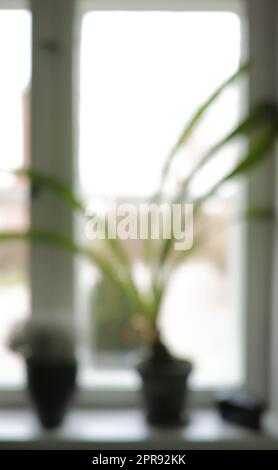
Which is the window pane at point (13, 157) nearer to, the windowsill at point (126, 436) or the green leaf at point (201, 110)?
the windowsill at point (126, 436)

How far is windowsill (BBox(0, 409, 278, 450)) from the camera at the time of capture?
117 cm

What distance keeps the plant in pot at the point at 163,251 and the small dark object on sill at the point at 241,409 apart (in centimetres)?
11

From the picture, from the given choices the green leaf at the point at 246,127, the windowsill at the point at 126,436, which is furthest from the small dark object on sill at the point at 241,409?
the green leaf at the point at 246,127

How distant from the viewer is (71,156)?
1.35 m

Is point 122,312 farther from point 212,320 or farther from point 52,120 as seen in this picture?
point 52,120

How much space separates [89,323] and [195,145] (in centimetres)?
52

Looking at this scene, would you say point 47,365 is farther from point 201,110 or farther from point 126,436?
point 201,110

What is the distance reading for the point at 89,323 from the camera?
1379 millimetres

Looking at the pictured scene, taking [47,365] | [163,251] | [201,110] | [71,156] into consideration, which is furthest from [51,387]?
[201,110]

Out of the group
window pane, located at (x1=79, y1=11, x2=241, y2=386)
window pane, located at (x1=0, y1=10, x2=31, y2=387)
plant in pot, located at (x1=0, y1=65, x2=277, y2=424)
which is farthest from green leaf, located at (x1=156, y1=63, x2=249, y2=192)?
window pane, located at (x1=0, y1=10, x2=31, y2=387)

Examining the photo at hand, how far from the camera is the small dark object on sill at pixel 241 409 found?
4.01ft

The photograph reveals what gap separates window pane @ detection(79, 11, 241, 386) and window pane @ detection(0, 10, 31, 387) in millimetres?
148

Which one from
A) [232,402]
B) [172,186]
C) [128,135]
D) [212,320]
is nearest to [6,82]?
[128,135]

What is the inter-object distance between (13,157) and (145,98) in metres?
0.36
